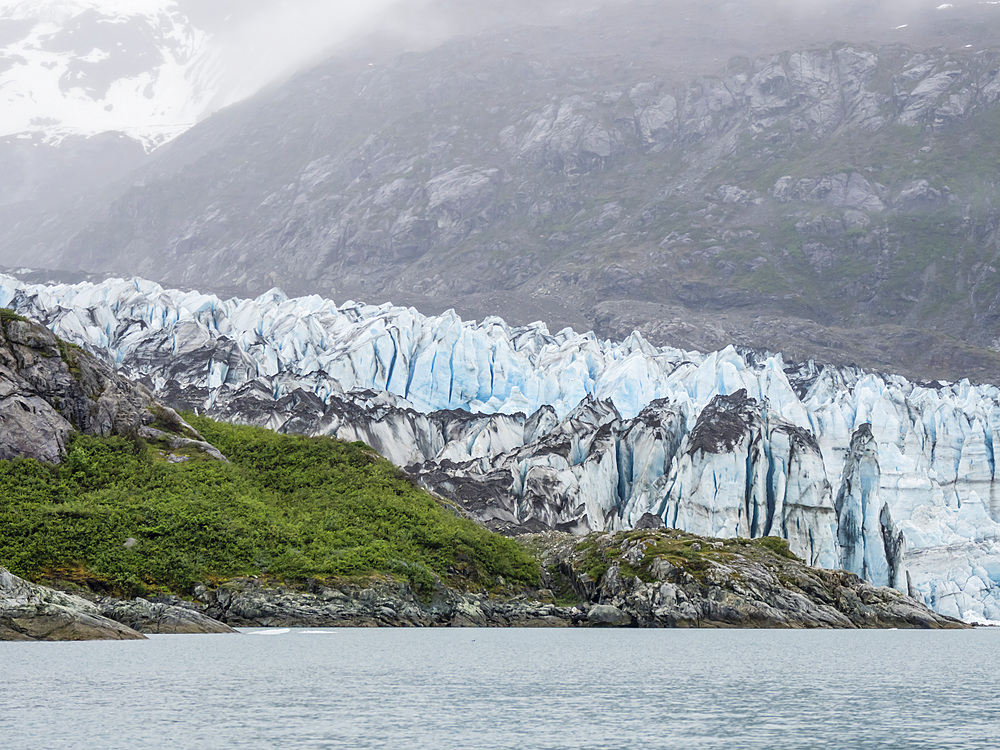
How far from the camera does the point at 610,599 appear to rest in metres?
53.3

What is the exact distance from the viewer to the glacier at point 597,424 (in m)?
67.8

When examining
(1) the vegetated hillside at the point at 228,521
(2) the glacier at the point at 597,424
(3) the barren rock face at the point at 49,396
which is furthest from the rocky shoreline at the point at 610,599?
(3) the barren rock face at the point at 49,396

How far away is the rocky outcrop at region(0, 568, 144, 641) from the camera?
121 feet

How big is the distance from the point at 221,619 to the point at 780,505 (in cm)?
3597

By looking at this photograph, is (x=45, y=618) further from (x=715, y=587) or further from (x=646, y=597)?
(x=715, y=587)

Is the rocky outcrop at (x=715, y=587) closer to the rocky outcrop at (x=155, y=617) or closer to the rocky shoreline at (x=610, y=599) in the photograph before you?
the rocky shoreline at (x=610, y=599)

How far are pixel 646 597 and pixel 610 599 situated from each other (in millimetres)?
1982

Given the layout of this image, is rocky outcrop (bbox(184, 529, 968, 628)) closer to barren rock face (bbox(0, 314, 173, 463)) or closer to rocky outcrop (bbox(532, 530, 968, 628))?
rocky outcrop (bbox(532, 530, 968, 628))

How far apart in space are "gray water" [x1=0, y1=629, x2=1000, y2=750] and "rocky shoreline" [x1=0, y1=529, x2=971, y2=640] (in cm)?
450

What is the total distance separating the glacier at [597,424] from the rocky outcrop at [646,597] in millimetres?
10509

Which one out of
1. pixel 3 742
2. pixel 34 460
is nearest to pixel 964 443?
pixel 34 460

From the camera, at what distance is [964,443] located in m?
85.6

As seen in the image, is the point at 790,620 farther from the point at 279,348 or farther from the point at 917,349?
the point at 917,349

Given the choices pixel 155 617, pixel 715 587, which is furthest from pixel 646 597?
pixel 155 617
